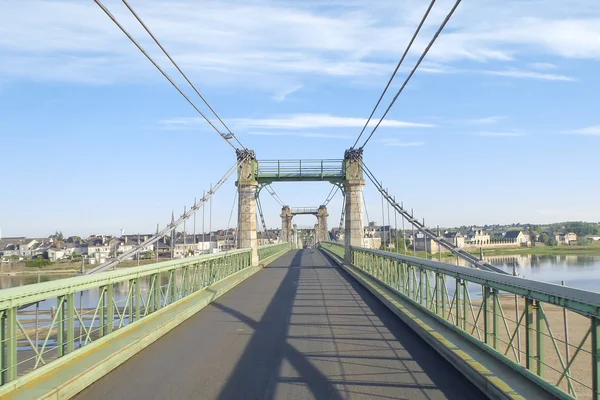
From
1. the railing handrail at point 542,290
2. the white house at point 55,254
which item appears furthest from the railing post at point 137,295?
the white house at point 55,254

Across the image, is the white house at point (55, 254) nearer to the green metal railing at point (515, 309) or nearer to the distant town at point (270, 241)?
the distant town at point (270, 241)

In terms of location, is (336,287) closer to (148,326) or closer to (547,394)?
(148,326)

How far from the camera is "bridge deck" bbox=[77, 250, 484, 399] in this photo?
18.5 feet

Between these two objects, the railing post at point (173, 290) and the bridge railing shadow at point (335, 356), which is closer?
the bridge railing shadow at point (335, 356)

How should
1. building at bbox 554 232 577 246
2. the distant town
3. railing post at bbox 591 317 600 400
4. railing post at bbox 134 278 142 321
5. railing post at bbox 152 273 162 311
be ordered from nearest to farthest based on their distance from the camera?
railing post at bbox 591 317 600 400
railing post at bbox 134 278 142 321
railing post at bbox 152 273 162 311
the distant town
building at bbox 554 232 577 246

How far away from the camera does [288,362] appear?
696 cm

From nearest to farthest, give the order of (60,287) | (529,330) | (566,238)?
(529,330), (60,287), (566,238)

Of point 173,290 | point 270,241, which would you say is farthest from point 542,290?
point 270,241

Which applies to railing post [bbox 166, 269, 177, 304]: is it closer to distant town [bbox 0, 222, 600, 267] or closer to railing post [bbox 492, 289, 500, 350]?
railing post [bbox 492, 289, 500, 350]

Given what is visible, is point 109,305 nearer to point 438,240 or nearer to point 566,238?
point 438,240

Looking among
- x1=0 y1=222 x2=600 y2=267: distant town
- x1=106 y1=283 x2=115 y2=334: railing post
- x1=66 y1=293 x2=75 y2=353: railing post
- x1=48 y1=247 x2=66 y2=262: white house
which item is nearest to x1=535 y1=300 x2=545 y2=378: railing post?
x1=66 y1=293 x2=75 y2=353: railing post

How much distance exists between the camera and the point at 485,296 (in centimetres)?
629

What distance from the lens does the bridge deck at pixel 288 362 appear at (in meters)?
5.64

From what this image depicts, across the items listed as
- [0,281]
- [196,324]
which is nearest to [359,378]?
[196,324]
